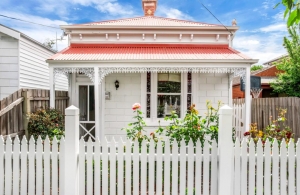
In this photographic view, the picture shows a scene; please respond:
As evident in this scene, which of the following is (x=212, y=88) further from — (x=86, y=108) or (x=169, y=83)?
(x=86, y=108)

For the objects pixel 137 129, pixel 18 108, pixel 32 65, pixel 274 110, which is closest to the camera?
pixel 137 129

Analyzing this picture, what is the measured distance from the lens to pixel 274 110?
7.99 metres

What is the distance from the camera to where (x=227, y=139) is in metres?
3.23

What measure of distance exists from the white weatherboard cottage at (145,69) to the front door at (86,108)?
0.03 m

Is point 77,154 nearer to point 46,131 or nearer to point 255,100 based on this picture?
point 46,131

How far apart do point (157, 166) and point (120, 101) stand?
4720 mm

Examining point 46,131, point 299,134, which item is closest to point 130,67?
point 46,131

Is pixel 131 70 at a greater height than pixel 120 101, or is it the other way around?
pixel 131 70

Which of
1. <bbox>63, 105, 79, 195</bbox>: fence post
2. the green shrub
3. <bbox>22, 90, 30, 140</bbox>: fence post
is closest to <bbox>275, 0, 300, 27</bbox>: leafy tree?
<bbox>63, 105, 79, 195</bbox>: fence post

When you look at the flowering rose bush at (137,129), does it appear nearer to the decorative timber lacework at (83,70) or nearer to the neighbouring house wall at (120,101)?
the decorative timber lacework at (83,70)

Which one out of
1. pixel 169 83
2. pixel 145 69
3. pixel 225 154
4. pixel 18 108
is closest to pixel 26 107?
pixel 18 108

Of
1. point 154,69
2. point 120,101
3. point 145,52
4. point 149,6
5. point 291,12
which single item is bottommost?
point 120,101

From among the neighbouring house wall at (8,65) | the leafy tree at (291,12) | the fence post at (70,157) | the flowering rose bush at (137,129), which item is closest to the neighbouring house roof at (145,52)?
the neighbouring house wall at (8,65)

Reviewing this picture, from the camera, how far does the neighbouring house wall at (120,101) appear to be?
25.7 ft
